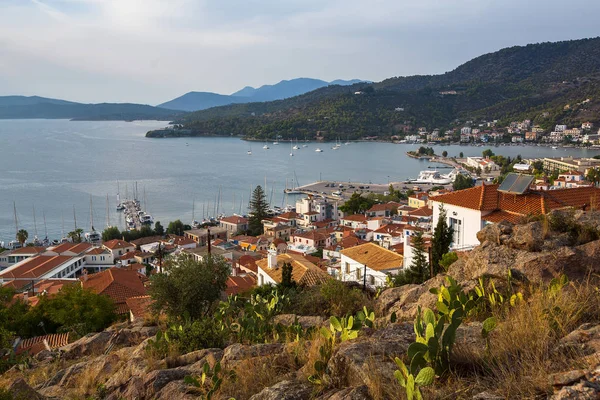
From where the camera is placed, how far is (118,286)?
13.7m

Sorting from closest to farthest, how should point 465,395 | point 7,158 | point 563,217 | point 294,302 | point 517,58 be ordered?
point 465,395
point 563,217
point 294,302
point 7,158
point 517,58

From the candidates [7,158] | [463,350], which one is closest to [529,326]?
[463,350]

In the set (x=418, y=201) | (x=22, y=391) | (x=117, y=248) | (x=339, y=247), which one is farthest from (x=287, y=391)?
(x=418, y=201)

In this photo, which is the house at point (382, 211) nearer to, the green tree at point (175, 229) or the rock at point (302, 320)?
the green tree at point (175, 229)

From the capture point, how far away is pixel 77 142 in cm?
11006

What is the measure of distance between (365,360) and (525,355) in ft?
2.40

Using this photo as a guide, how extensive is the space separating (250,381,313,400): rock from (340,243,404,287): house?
7.87 m

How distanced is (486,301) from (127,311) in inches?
396

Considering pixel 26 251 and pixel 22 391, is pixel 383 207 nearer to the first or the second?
pixel 26 251

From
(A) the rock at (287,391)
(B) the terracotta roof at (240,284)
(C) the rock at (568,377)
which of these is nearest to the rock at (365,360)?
(A) the rock at (287,391)

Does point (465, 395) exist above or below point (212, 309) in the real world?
above

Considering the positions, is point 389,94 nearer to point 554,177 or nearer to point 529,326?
point 554,177

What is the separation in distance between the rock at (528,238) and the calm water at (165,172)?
130ft

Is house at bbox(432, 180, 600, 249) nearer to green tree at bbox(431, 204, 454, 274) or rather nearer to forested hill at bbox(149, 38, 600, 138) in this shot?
green tree at bbox(431, 204, 454, 274)
